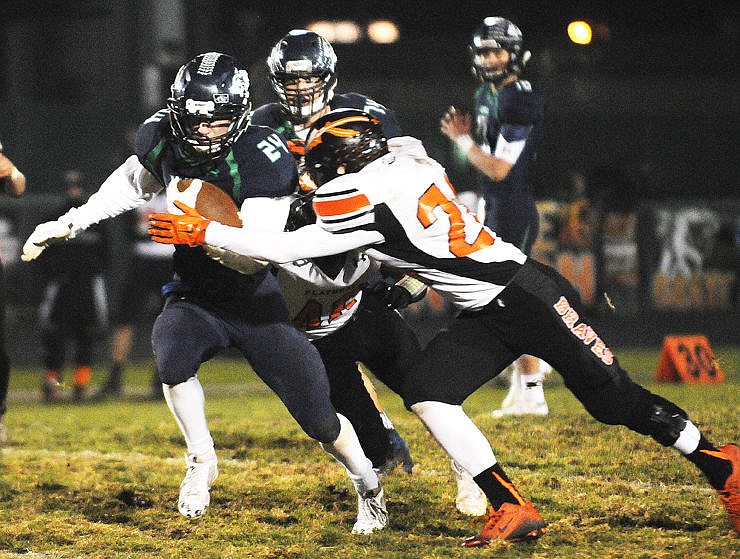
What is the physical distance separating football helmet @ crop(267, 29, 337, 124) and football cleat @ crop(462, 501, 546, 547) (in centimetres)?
204

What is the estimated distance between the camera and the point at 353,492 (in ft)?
17.8

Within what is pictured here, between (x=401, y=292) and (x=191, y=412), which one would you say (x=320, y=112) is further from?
(x=191, y=412)

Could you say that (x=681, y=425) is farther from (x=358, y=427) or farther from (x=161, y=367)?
(x=161, y=367)

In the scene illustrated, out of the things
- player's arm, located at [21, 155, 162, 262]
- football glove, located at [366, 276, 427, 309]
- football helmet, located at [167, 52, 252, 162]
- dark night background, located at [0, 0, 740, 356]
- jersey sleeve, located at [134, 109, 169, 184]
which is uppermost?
football helmet, located at [167, 52, 252, 162]

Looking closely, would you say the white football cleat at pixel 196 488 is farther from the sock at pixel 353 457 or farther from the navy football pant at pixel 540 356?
the navy football pant at pixel 540 356

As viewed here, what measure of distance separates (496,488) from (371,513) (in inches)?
22.9

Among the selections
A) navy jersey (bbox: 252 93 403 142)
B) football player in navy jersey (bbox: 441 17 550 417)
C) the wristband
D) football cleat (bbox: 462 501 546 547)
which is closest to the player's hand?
the wristband

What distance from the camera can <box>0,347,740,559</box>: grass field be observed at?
14.6ft

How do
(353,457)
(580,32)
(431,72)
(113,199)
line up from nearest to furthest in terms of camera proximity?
(353,457)
(113,199)
(580,32)
(431,72)

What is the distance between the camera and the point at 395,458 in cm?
543

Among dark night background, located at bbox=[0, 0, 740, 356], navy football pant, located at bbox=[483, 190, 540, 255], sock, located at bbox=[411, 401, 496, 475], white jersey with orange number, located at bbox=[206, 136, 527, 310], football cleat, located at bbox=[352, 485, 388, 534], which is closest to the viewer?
white jersey with orange number, located at bbox=[206, 136, 527, 310]

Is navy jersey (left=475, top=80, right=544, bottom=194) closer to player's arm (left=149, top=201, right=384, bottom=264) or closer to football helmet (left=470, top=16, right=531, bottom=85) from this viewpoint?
football helmet (left=470, top=16, right=531, bottom=85)

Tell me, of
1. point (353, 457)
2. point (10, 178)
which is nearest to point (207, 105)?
point (353, 457)

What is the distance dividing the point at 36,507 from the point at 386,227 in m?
2.09
